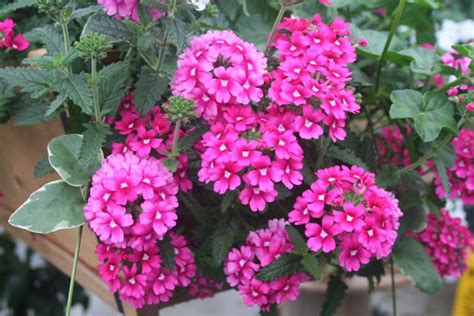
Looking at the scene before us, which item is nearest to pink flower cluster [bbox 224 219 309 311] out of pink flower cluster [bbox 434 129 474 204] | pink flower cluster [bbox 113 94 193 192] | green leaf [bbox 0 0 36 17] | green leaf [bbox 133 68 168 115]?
pink flower cluster [bbox 113 94 193 192]

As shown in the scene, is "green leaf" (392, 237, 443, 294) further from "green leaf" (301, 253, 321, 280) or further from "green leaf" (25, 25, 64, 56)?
"green leaf" (25, 25, 64, 56)

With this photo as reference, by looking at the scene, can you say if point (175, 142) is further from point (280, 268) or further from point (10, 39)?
point (10, 39)

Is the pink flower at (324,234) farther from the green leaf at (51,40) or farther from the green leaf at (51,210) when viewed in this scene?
the green leaf at (51,40)

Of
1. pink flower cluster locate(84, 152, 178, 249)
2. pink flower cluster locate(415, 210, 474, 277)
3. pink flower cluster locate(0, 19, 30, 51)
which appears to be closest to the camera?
pink flower cluster locate(84, 152, 178, 249)

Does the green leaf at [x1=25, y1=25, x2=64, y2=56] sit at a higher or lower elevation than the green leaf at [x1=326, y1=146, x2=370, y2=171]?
higher

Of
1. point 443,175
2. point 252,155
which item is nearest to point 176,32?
point 252,155

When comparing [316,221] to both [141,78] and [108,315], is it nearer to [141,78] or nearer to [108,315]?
[141,78]
